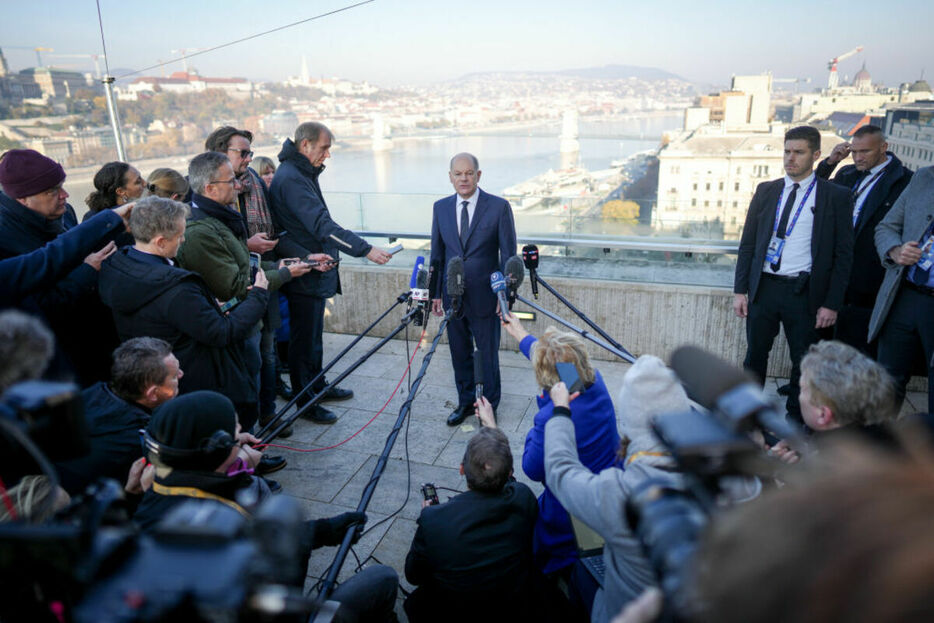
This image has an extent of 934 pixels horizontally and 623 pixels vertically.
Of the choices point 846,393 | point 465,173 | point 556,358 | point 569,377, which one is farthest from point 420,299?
point 846,393

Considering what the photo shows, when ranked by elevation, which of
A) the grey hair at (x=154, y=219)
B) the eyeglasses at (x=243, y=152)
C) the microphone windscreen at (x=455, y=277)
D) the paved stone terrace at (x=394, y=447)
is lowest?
the paved stone terrace at (x=394, y=447)

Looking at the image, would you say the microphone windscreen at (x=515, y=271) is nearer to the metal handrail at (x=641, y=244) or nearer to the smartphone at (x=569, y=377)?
the smartphone at (x=569, y=377)

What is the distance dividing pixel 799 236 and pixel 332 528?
3321 millimetres

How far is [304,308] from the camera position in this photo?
404 centimetres

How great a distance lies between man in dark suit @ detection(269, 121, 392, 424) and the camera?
387 cm

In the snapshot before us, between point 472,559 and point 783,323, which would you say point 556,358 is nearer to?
point 472,559

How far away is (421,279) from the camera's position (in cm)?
327

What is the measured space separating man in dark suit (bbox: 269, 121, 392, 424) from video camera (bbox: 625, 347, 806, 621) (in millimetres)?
3345

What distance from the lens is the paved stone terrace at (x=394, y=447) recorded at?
300 centimetres

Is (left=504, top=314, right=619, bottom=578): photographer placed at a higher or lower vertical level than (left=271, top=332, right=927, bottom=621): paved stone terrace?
higher

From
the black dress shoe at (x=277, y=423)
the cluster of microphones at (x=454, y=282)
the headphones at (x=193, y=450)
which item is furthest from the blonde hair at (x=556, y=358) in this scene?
the black dress shoe at (x=277, y=423)

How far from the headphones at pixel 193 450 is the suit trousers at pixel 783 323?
3.39m

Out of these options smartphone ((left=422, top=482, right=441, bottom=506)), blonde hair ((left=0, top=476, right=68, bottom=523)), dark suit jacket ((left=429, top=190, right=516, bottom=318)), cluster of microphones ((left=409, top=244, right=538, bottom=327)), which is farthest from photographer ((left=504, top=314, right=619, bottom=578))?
blonde hair ((left=0, top=476, right=68, bottom=523))

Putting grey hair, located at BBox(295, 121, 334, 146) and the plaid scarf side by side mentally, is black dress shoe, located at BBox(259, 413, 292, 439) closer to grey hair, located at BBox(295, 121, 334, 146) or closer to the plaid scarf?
the plaid scarf
